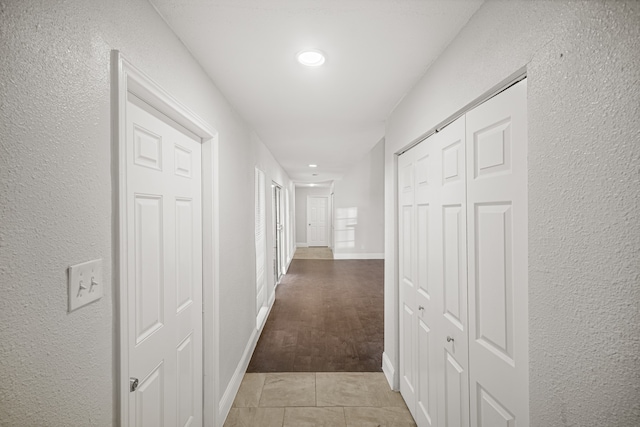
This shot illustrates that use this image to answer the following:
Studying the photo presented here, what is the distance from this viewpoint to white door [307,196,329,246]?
12.0 m

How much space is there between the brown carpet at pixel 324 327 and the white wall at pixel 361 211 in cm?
230

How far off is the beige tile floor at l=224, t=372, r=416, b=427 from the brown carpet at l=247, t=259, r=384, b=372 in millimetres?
154

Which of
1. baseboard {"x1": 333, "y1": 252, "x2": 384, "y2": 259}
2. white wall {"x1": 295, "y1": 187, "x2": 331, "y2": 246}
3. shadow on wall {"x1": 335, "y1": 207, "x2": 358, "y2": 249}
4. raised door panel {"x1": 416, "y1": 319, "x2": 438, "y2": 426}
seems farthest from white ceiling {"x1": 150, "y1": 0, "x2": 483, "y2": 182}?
white wall {"x1": 295, "y1": 187, "x2": 331, "y2": 246}

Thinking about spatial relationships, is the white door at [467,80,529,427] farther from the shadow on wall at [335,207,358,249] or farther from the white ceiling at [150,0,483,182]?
the shadow on wall at [335,207,358,249]

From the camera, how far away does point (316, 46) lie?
1489 mm

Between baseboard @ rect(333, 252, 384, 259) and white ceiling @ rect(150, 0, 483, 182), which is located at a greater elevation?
white ceiling @ rect(150, 0, 483, 182)

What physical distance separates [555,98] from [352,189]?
798cm

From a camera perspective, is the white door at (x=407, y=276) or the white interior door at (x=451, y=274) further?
the white door at (x=407, y=276)

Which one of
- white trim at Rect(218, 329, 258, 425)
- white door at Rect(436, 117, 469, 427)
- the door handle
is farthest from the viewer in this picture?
white trim at Rect(218, 329, 258, 425)

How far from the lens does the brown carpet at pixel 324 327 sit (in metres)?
2.88

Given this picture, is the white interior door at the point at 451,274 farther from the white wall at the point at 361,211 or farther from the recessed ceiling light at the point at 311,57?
the white wall at the point at 361,211

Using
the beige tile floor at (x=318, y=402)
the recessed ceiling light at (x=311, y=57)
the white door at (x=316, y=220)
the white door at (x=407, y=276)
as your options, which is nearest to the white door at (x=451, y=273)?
the white door at (x=407, y=276)

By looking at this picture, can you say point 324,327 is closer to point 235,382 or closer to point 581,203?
point 235,382

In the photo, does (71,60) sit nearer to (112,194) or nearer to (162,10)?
(112,194)
